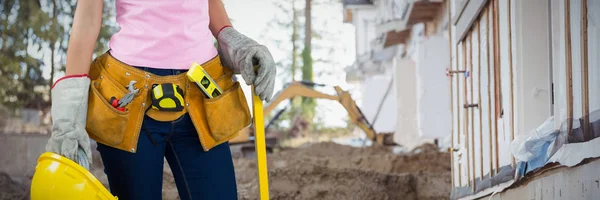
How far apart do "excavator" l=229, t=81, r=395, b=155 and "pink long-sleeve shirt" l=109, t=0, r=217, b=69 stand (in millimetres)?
9346

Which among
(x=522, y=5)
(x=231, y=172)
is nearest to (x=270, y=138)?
(x=522, y=5)

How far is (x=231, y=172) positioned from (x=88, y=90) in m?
0.40

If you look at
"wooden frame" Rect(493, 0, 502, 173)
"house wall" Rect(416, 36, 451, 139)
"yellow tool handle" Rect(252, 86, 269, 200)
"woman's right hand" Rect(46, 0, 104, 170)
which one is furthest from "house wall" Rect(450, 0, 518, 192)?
"house wall" Rect(416, 36, 451, 139)

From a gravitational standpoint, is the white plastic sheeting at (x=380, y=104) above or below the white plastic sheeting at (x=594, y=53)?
below

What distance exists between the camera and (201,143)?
2.06 metres

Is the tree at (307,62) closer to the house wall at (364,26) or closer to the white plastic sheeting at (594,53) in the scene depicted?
the house wall at (364,26)

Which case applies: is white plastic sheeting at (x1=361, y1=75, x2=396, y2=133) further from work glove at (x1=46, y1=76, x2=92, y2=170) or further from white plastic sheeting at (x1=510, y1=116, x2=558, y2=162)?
work glove at (x1=46, y1=76, x2=92, y2=170)

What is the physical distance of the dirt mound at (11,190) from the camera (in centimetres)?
672

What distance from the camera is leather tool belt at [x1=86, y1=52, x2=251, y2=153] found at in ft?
6.63


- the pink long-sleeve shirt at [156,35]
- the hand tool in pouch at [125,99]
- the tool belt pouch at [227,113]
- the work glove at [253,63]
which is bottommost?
the tool belt pouch at [227,113]

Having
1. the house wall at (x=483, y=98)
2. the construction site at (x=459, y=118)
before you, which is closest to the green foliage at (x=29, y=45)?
the construction site at (x=459, y=118)

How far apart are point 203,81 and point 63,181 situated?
404mm

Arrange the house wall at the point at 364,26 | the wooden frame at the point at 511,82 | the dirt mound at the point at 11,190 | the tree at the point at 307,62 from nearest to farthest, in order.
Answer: the wooden frame at the point at 511,82
the dirt mound at the point at 11,190
the tree at the point at 307,62
the house wall at the point at 364,26

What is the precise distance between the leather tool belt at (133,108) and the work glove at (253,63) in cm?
8
